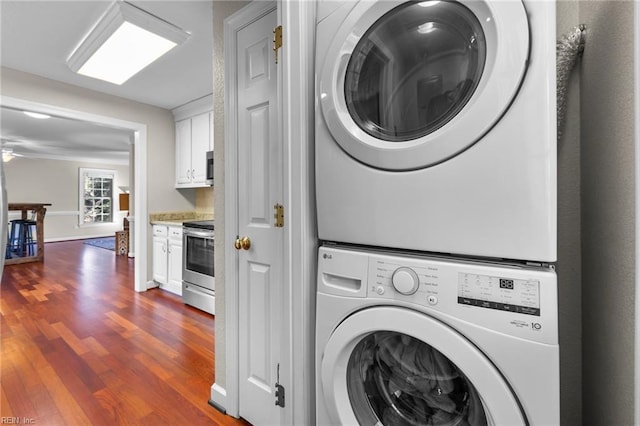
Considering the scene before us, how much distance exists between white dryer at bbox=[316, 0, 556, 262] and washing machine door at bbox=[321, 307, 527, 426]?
0.21 m

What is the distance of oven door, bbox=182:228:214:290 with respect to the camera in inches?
110

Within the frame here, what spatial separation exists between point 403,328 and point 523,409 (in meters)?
0.28

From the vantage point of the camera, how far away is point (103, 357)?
202 centimetres

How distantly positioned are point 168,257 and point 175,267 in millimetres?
179

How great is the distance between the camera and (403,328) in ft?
2.45

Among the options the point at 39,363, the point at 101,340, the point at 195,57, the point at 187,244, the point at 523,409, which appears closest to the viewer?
the point at 523,409

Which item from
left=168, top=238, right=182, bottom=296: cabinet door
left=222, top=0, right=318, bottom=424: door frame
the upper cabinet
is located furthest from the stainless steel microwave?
left=222, top=0, right=318, bottom=424: door frame

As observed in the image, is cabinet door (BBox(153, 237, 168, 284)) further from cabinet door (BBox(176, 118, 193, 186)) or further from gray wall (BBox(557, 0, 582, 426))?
gray wall (BBox(557, 0, 582, 426))

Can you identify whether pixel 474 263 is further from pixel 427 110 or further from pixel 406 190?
pixel 427 110

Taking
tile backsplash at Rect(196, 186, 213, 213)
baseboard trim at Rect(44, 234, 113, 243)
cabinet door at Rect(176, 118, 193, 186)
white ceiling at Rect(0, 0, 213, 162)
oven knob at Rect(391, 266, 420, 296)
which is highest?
white ceiling at Rect(0, 0, 213, 162)

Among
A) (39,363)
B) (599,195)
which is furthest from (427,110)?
(39,363)

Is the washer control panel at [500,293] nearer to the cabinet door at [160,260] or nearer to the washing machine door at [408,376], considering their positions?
the washing machine door at [408,376]

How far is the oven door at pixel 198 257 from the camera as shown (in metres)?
2.80

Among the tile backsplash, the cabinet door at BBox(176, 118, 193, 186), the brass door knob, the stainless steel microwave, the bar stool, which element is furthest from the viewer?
the bar stool
